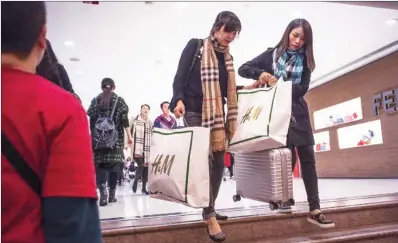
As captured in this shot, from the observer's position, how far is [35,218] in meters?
0.65

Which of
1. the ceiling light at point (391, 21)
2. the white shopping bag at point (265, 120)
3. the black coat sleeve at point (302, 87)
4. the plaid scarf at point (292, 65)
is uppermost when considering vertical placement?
the ceiling light at point (391, 21)

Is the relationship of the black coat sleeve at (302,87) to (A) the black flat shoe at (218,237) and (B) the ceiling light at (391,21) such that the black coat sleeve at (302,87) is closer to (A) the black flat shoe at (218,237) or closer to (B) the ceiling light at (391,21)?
(A) the black flat shoe at (218,237)

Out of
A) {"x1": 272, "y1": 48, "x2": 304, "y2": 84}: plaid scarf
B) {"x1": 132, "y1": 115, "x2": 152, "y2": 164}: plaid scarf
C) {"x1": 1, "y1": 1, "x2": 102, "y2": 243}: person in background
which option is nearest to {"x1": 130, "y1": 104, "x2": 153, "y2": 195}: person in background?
{"x1": 132, "y1": 115, "x2": 152, "y2": 164}: plaid scarf

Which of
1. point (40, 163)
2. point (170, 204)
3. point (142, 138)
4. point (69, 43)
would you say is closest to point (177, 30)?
point (69, 43)

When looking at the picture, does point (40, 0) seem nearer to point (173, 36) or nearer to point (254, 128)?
point (254, 128)

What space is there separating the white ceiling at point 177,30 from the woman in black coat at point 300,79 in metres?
2.92

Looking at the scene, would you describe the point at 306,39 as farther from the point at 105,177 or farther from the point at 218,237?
the point at 105,177

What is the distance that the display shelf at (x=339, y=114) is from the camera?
25.3 feet

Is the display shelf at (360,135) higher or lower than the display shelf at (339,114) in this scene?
lower

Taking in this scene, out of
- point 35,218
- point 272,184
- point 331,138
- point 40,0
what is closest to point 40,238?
point 35,218

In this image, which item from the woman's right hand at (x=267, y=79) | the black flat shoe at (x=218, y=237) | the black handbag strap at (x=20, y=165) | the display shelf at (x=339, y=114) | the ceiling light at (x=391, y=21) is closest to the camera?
the black handbag strap at (x=20, y=165)

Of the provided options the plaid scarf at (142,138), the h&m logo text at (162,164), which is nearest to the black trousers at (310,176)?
the h&m logo text at (162,164)

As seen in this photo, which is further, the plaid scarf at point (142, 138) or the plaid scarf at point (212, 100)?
the plaid scarf at point (142, 138)

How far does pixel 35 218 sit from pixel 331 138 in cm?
880
